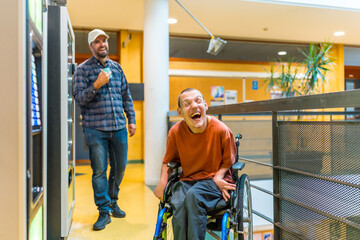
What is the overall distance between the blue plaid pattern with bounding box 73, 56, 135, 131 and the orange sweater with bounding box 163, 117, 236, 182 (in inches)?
37.6

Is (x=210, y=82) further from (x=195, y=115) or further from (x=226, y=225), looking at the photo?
(x=226, y=225)

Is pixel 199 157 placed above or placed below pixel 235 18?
below

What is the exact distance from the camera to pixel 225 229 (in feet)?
4.67

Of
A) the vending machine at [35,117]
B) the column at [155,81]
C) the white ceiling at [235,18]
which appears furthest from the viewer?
the white ceiling at [235,18]

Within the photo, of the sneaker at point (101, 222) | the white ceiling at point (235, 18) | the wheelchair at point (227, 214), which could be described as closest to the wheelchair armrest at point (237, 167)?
the wheelchair at point (227, 214)

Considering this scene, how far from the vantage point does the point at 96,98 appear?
2.59 meters

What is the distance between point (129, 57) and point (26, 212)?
18.5 ft

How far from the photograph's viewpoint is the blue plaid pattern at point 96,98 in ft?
8.23

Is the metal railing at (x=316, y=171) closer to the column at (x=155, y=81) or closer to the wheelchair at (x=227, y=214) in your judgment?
the wheelchair at (x=227, y=214)

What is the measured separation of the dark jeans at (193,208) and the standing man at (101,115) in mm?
1093

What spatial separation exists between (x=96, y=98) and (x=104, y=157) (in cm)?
49

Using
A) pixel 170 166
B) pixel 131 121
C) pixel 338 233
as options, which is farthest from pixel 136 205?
pixel 338 233

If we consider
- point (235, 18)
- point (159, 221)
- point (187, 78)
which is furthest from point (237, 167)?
point (187, 78)

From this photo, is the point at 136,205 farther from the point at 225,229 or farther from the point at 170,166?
the point at 225,229
